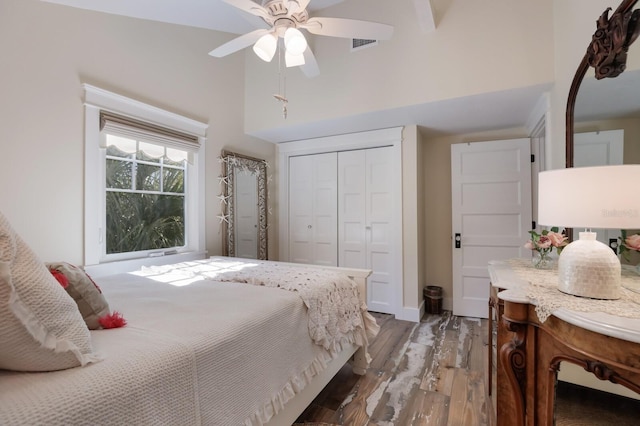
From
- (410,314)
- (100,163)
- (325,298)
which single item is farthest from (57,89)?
(410,314)

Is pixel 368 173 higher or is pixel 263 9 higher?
pixel 263 9

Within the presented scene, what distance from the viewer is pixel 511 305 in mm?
1215

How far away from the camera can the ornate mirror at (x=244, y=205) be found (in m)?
3.38

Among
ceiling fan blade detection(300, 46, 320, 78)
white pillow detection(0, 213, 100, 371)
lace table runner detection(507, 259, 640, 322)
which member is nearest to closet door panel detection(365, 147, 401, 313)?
ceiling fan blade detection(300, 46, 320, 78)

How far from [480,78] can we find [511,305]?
2.06m

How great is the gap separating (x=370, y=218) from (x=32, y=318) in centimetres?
327

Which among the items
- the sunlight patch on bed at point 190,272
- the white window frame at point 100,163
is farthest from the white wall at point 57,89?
the sunlight patch on bed at point 190,272

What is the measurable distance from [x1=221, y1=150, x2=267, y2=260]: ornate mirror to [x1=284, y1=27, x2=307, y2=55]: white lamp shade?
188 centimetres

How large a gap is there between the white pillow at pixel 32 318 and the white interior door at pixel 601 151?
206 cm

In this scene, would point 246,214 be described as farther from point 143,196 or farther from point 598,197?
point 598,197

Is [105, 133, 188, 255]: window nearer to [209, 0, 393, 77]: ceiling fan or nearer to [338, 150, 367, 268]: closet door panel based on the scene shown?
[209, 0, 393, 77]: ceiling fan

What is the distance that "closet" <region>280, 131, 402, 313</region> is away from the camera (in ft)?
11.7

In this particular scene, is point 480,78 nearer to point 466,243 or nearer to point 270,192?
point 466,243

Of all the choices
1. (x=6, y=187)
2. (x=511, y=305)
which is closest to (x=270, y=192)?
(x=6, y=187)
